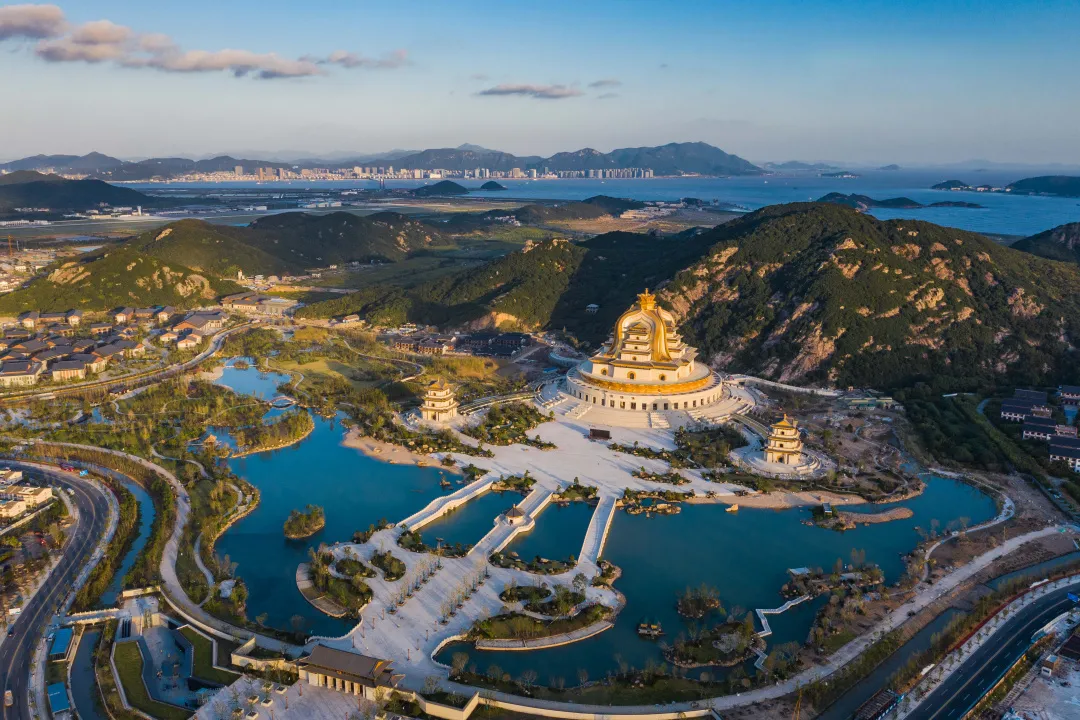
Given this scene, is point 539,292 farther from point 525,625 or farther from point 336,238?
point 336,238

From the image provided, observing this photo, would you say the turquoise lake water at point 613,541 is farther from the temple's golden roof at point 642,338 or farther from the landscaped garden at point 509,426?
the temple's golden roof at point 642,338

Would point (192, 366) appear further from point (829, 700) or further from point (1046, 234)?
point (1046, 234)

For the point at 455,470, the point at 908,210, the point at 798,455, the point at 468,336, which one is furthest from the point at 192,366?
the point at 908,210

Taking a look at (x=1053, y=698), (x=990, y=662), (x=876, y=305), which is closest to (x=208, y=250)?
(x=876, y=305)

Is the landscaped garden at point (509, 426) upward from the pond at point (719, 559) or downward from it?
upward

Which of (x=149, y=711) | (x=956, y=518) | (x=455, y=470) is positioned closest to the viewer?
(x=149, y=711)

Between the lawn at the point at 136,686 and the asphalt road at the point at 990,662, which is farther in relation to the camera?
the asphalt road at the point at 990,662

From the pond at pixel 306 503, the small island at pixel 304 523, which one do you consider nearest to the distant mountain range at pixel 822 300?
the pond at pixel 306 503
